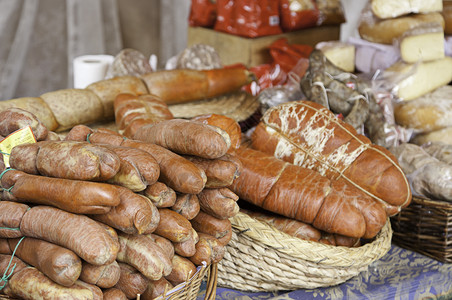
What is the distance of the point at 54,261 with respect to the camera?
3.52 ft

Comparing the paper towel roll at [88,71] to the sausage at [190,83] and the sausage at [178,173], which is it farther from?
the sausage at [178,173]

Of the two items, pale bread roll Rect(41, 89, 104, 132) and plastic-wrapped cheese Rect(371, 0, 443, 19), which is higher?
plastic-wrapped cheese Rect(371, 0, 443, 19)

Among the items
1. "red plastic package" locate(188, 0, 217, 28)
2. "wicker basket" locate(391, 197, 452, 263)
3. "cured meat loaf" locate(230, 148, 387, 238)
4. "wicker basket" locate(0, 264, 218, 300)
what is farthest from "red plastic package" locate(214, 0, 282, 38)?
"wicker basket" locate(0, 264, 218, 300)

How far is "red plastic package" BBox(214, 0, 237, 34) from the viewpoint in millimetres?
3508

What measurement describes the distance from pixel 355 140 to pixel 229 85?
1019 mm

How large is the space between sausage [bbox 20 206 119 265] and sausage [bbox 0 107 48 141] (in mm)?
316

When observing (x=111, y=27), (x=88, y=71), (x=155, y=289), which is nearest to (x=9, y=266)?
(x=155, y=289)

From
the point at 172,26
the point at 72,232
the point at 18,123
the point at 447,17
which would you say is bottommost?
the point at 172,26

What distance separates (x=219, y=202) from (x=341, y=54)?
5.18 feet

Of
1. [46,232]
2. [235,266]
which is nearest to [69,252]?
[46,232]

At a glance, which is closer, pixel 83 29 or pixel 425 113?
pixel 425 113

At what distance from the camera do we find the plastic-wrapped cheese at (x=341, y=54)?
2652 mm

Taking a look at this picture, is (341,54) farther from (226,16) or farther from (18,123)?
(18,123)

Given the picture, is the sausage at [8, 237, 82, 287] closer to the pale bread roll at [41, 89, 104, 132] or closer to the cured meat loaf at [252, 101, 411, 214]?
the cured meat loaf at [252, 101, 411, 214]
